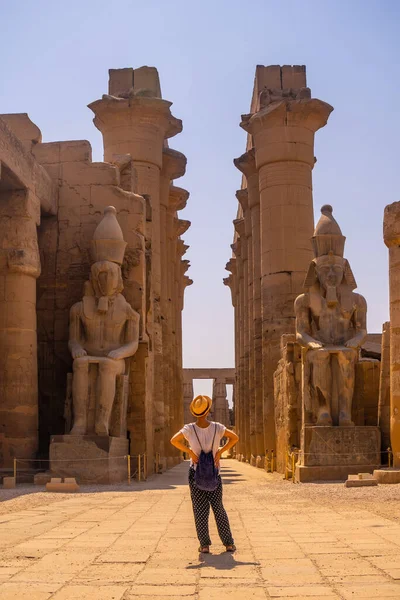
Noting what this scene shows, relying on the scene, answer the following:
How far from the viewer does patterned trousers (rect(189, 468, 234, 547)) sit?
16.7 ft

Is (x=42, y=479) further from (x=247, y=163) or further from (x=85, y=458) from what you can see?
(x=247, y=163)

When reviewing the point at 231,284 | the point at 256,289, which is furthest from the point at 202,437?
the point at 231,284

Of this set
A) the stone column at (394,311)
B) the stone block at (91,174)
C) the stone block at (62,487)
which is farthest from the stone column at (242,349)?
the stone block at (62,487)

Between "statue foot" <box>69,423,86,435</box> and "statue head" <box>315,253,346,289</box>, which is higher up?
"statue head" <box>315,253,346,289</box>

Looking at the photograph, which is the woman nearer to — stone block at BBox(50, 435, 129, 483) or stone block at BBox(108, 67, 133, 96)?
stone block at BBox(50, 435, 129, 483)

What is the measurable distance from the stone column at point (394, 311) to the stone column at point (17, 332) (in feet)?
18.1

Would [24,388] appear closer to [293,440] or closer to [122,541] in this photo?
[293,440]

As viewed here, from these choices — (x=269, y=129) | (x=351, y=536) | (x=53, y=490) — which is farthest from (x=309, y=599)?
(x=269, y=129)

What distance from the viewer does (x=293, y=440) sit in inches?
566

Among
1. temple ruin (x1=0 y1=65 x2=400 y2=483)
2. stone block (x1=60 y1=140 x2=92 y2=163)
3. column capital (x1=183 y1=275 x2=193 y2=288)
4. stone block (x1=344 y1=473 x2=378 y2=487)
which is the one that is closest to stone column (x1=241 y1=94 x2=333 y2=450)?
temple ruin (x1=0 y1=65 x2=400 y2=483)

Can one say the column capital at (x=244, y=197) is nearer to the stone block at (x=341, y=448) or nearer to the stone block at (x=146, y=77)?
the stone block at (x=146, y=77)

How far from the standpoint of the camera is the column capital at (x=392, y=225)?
1175 centimetres

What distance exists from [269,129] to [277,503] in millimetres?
14749

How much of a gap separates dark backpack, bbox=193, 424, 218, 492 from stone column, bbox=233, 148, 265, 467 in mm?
18168
